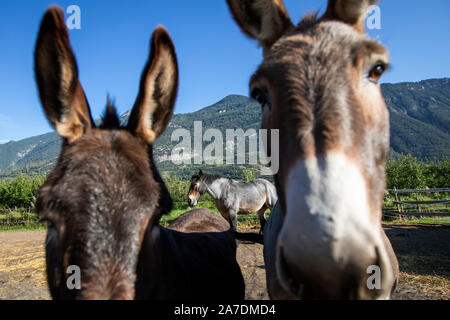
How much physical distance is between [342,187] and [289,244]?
1.34ft

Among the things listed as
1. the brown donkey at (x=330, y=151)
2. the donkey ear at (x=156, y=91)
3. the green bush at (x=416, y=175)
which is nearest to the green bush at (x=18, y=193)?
the donkey ear at (x=156, y=91)

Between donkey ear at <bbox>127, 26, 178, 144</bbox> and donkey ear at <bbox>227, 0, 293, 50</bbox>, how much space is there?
2.98 feet

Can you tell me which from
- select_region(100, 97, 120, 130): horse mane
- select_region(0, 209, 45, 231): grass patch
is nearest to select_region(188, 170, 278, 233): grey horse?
select_region(100, 97, 120, 130): horse mane

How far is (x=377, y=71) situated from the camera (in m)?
2.13

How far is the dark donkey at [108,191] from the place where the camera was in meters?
1.65

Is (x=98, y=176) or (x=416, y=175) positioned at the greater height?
(x=416, y=175)

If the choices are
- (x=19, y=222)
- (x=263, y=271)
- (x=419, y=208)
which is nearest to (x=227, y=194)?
(x=263, y=271)

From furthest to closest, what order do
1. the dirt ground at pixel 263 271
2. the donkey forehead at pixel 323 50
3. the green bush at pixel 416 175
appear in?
the green bush at pixel 416 175 → the dirt ground at pixel 263 271 → the donkey forehead at pixel 323 50

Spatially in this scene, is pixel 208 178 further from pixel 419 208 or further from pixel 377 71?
pixel 419 208

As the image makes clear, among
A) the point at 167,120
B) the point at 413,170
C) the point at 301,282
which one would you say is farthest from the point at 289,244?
the point at 413,170

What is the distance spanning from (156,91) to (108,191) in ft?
3.68

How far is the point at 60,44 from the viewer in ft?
6.99

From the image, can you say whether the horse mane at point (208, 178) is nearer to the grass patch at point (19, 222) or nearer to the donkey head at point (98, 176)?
the donkey head at point (98, 176)
